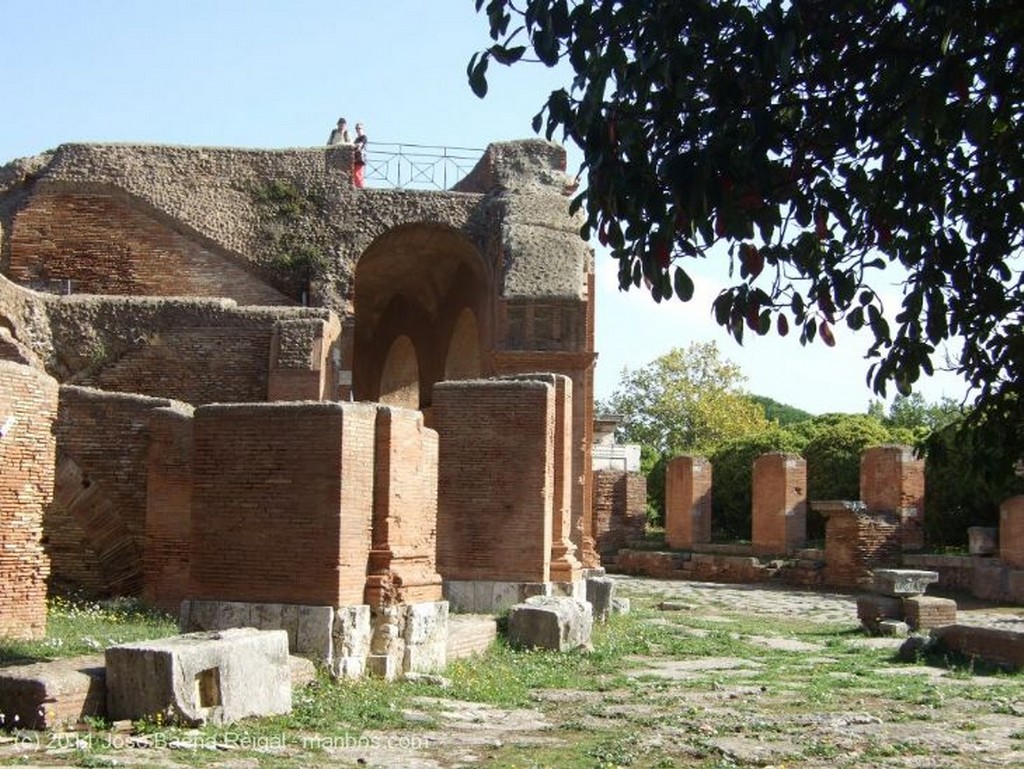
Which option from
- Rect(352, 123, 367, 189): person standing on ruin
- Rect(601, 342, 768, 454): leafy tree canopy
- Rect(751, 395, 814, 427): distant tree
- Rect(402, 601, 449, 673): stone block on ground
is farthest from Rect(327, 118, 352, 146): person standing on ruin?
Rect(751, 395, 814, 427): distant tree

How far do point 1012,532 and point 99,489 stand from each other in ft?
46.3

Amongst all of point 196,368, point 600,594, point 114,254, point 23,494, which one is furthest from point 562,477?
point 114,254

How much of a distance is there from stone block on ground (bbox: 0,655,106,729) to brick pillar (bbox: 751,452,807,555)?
2016 centimetres

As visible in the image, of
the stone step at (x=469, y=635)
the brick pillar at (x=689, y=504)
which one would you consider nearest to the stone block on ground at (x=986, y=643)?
the stone step at (x=469, y=635)

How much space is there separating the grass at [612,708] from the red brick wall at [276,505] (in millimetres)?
638

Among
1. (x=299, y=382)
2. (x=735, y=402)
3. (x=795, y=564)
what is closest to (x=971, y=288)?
(x=299, y=382)

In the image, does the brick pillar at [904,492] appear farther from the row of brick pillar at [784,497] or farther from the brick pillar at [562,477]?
the brick pillar at [562,477]

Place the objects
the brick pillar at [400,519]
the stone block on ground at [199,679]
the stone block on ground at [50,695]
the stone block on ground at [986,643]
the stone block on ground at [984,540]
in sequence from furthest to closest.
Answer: the stone block on ground at [984,540], the stone block on ground at [986,643], the brick pillar at [400,519], the stone block on ground at [199,679], the stone block on ground at [50,695]

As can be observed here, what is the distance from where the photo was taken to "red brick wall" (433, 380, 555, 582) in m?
13.6

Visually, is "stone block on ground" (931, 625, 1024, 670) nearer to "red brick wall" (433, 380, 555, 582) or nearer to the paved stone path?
the paved stone path

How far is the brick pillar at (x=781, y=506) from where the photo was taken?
26.3 metres

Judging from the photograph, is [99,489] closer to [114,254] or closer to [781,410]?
[114,254]

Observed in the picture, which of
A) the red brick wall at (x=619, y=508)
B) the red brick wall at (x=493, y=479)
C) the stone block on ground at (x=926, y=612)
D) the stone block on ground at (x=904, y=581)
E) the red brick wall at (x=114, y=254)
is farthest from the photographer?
the red brick wall at (x=619, y=508)

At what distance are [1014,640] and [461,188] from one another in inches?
469
